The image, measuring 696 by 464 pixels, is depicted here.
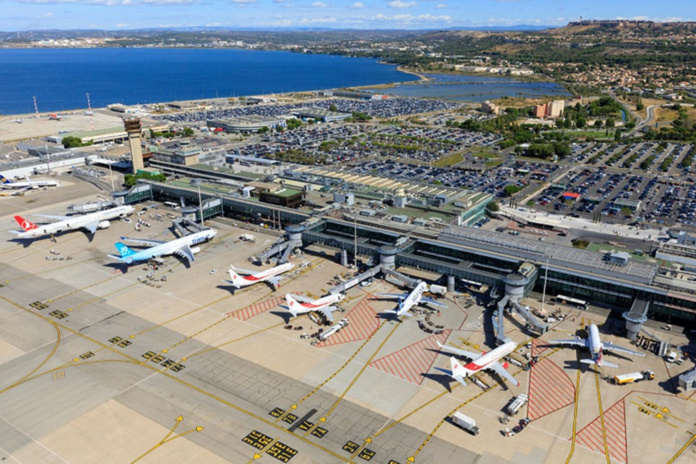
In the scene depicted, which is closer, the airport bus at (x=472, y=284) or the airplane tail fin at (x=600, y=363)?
the airplane tail fin at (x=600, y=363)

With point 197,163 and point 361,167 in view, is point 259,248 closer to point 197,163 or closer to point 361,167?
point 197,163

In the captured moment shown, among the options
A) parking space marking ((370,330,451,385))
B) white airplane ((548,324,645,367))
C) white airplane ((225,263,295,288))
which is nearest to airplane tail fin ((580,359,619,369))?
white airplane ((548,324,645,367))

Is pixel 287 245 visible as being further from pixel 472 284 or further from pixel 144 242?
pixel 472 284

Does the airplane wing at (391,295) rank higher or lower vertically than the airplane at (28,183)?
lower

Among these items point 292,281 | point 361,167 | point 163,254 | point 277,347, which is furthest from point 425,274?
point 361,167

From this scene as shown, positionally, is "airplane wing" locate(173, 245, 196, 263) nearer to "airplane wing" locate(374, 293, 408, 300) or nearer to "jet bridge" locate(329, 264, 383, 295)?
"jet bridge" locate(329, 264, 383, 295)

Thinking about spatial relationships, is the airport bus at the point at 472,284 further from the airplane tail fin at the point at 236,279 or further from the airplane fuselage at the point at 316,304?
the airplane tail fin at the point at 236,279

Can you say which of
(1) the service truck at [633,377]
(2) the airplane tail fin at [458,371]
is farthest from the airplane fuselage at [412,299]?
(1) the service truck at [633,377]
